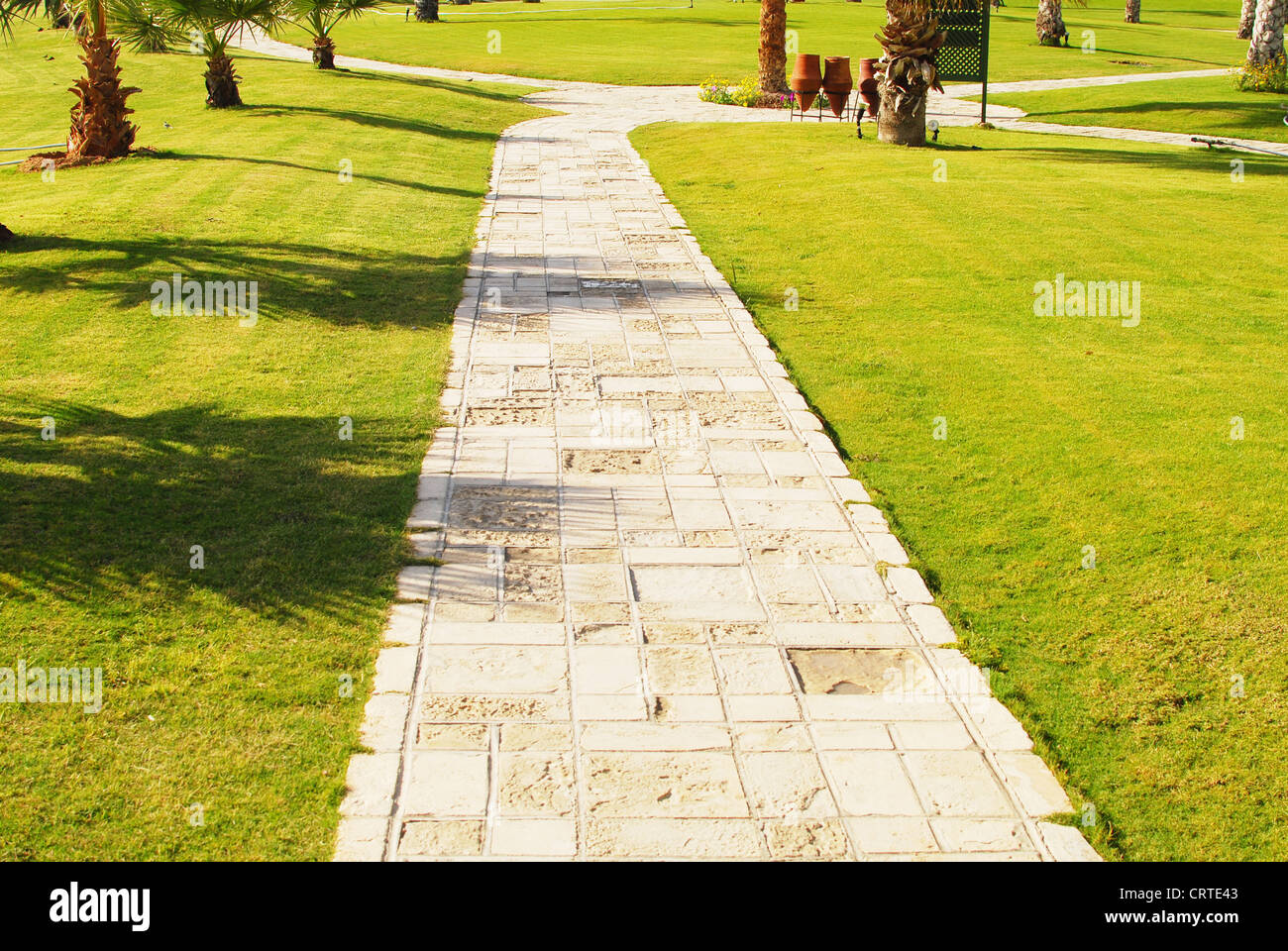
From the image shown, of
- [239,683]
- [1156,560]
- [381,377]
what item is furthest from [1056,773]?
[381,377]

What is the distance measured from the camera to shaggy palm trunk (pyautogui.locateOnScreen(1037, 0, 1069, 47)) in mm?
42031

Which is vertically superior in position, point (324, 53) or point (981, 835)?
point (324, 53)

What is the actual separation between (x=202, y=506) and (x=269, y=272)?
18.7 ft

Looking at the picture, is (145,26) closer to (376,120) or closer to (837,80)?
(376,120)

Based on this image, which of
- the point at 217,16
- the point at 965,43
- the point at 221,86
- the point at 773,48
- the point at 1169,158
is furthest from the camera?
the point at 773,48

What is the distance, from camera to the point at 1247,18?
4222 centimetres

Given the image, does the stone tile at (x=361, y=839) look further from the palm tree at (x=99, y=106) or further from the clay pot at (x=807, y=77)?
the clay pot at (x=807, y=77)

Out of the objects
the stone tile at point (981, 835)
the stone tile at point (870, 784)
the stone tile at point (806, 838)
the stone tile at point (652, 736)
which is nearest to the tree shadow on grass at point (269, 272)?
the stone tile at point (652, 736)

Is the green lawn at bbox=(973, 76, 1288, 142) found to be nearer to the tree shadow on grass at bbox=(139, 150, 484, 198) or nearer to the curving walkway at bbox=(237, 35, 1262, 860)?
the tree shadow on grass at bbox=(139, 150, 484, 198)

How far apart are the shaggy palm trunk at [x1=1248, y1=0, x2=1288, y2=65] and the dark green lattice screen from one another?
28.9 feet

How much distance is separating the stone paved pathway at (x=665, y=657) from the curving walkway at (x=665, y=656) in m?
0.01

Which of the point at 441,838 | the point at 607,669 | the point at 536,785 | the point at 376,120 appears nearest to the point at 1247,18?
the point at 376,120

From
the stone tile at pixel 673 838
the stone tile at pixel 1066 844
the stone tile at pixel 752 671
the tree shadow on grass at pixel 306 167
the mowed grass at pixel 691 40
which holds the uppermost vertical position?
the mowed grass at pixel 691 40

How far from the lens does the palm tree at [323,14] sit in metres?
24.6
